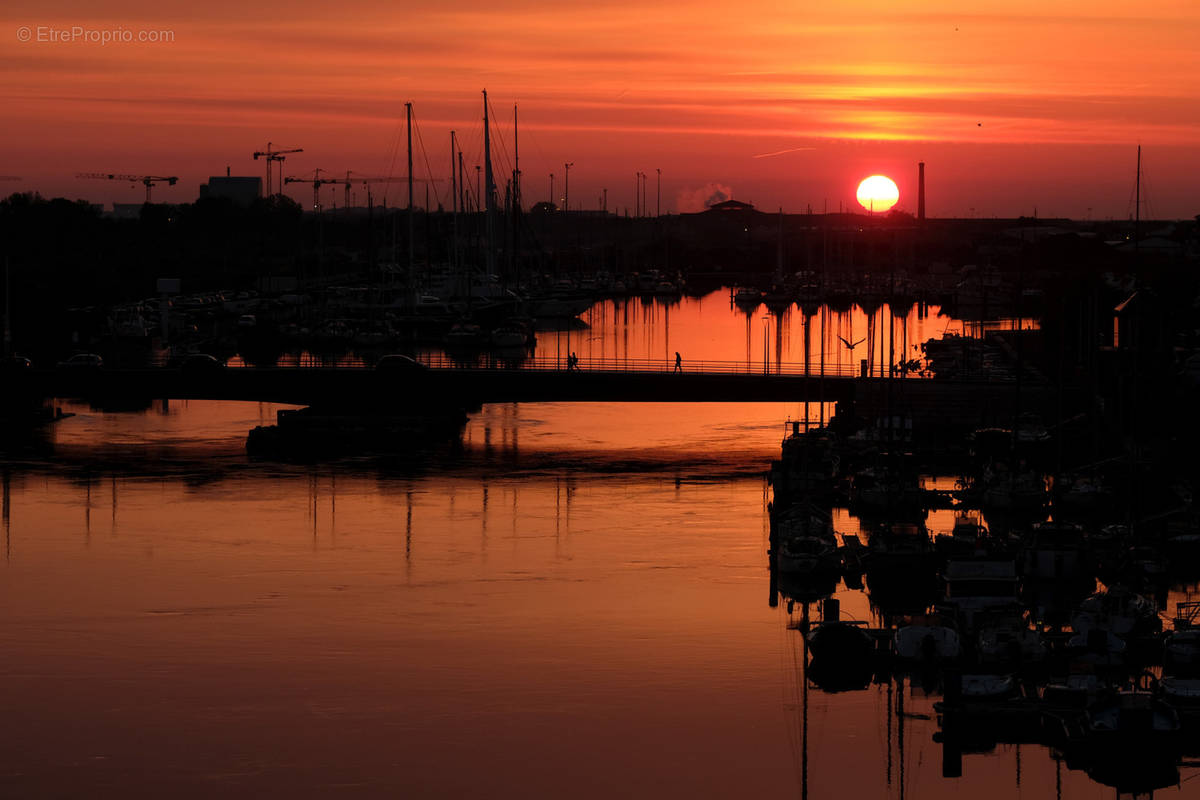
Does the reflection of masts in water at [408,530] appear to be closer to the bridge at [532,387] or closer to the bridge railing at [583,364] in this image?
the bridge at [532,387]

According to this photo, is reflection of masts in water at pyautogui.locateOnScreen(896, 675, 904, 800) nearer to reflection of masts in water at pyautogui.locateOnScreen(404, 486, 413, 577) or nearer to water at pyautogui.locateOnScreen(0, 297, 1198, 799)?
water at pyautogui.locateOnScreen(0, 297, 1198, 799)

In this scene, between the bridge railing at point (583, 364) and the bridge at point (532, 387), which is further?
the bridge railing at point (583, 364)

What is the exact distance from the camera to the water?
30516 mm

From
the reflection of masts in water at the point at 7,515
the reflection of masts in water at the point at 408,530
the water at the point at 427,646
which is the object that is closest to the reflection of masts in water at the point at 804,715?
the water at the point at 427,646

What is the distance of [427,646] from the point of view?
1495 inches

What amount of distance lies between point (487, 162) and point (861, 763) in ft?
251

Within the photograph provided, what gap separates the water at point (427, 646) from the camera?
30516mm

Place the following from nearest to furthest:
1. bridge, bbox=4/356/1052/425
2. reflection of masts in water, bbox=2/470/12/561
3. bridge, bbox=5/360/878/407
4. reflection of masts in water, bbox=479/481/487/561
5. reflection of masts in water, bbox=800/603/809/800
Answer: reflection of masts in water, bbox=800/603/809/800 → reflection of masts in water, bbox=479/481/487/561 → reflection of masts in water, bbox=2/470/12/561 → bridge, bbox=5/360/878/407 → bridge, bbox=4/356/1052/425

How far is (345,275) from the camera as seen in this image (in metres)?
185

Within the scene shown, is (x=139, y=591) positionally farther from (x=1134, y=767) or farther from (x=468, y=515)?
(x=1134, y=767)

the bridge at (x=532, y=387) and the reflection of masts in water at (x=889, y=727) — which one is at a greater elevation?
the bridge at (x=532, y=387)

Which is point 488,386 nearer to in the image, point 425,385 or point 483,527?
point 425,385

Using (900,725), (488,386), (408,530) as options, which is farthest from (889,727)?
(488,386)

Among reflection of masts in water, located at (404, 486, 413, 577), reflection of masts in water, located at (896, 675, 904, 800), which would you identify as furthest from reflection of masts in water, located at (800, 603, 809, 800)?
reflection of masts in water, located at (404, 486, 413, 577)
